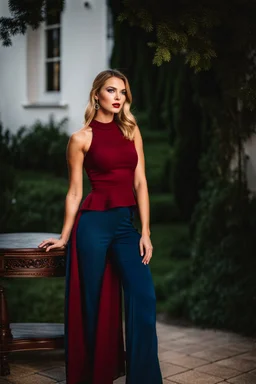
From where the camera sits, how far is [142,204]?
12.0 ft

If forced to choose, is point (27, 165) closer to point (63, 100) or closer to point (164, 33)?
point (63, 100)

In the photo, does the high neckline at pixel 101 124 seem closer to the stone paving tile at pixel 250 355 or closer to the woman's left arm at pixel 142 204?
the woman's left arm at pixel 142 204

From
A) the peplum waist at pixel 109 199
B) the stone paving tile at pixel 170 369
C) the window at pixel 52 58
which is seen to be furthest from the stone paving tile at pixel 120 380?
the window at pixel 52 58

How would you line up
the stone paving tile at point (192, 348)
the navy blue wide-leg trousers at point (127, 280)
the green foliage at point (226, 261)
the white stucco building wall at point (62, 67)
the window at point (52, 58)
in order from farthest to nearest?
the window at point (52, 58)
the white stucco building wall at point (62, 67)
the green foliage at point (226, 261)
the stone paving tile at point (192, 348)
the navy blue wide-leg trousers at point (127, 280)

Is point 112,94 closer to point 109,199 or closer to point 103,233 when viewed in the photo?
point 109,199

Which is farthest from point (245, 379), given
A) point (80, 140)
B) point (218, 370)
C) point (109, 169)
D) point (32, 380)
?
point (80, 140)

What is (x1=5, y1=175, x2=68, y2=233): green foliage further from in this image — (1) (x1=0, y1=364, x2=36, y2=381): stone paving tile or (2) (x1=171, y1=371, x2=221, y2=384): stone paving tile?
(2) (x1=171, y1=371, x2=221, y2=384): stone paving tile

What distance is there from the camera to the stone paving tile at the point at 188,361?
4398 mm

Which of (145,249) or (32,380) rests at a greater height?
(145,249)

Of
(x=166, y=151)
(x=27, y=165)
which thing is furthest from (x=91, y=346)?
(x=27, y=165)

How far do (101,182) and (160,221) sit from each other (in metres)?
6.14

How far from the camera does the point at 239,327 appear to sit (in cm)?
528

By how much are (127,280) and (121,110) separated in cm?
100

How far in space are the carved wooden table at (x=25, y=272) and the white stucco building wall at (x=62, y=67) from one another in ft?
24.1
